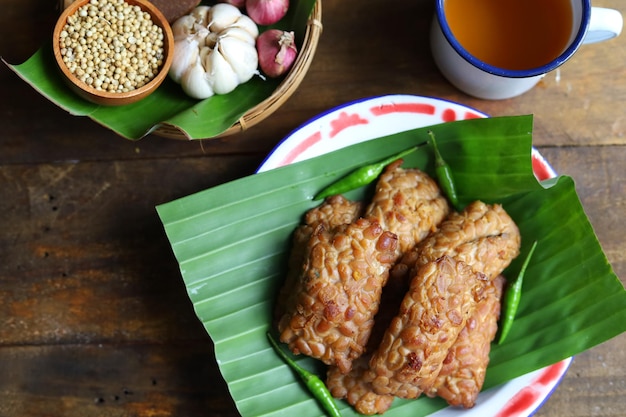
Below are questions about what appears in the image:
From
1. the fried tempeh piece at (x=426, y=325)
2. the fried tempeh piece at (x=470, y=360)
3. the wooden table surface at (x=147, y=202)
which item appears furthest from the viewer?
the wooden table surface at (x=147, y=202)

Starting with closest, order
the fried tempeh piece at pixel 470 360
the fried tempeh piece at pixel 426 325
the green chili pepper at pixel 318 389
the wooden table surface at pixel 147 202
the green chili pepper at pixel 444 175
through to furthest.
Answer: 1. the fried tempeh piece at pixel 426 325
2. the fried tempeh piece at pixel 470 360
3. the green chili pepper at pixel 318 389
4. the green chili pepper at pixel 444 175
5. the wooden table surface at pixel 147 202

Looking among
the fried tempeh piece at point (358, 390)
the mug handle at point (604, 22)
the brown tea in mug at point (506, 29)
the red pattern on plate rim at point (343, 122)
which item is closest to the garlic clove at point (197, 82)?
the red pattern on plate rim at point (343, 122)

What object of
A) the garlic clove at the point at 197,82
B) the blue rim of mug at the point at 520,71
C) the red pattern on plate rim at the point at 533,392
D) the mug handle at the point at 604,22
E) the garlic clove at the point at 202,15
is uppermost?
the mug handle at the point at 604,22

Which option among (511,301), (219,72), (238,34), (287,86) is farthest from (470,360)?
(238,34)

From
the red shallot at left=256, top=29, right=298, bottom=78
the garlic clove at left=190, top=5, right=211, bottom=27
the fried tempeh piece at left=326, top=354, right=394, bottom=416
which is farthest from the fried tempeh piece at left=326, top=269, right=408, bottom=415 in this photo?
the garlic clove at left=190, top=5, right=211, bottom=27

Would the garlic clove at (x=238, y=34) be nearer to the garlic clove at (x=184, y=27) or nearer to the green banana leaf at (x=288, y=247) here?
the garlic clove at (x=184, y=27)

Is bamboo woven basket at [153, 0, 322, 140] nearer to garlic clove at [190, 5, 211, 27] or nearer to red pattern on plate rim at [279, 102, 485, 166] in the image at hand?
red pattern on plate rim at [279, 102, 485, 166]
